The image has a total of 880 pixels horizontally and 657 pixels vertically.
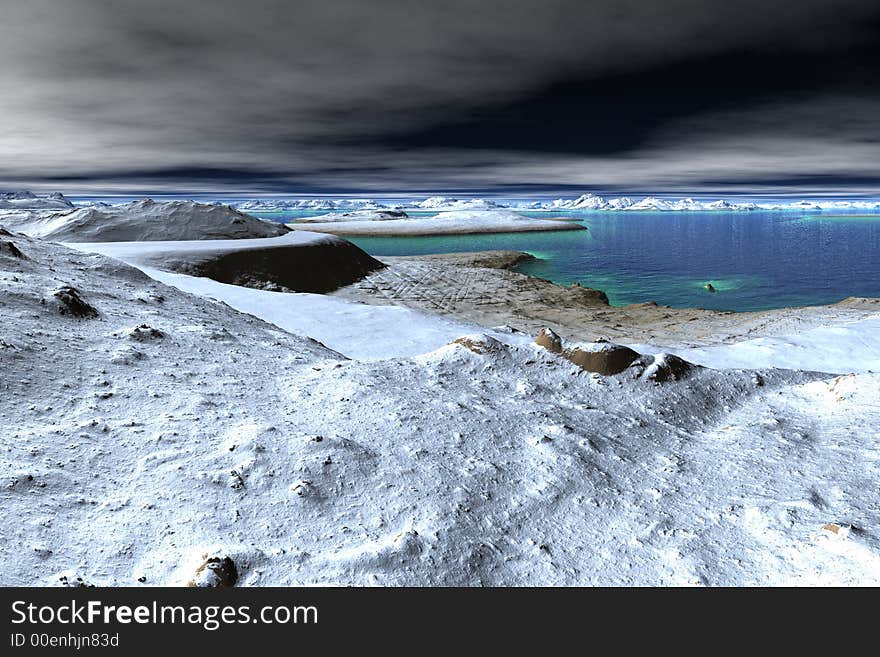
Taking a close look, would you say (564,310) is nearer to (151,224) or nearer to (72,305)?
(72,305)

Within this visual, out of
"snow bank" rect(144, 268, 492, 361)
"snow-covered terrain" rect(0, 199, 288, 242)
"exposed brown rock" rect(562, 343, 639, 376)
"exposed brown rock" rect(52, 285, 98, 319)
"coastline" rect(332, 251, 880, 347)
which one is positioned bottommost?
"coastline" rect(332, 251, 880, 347)

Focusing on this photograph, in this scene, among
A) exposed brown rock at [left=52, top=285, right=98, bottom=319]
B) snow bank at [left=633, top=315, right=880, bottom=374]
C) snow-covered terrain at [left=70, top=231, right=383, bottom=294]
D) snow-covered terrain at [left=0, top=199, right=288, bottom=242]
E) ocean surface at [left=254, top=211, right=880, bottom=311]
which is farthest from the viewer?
ocean surface at [left=254, top=211, right=880, bottom=311]

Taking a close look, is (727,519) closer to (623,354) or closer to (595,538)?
(595,538)

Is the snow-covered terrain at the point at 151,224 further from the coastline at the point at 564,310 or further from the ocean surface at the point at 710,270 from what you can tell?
the ocean surface at the point at 710,270

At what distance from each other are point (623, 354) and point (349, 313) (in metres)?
12.4

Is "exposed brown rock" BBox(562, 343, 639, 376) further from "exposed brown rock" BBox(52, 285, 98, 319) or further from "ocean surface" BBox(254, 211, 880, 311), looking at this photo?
"ocean surface" BBox(254, 211, 880, 311)

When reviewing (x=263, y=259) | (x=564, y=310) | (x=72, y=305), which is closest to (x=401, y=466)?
(x=72, y=305)

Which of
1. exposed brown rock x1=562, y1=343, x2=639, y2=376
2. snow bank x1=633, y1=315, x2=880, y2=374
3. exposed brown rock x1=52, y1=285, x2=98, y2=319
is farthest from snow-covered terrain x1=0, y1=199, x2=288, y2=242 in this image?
exposed brown rock x1=562, y1=343, x2=639, y2=376

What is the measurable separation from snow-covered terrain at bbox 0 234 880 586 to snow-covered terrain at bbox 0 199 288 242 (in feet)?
161

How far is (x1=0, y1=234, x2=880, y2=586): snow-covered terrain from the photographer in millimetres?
4051

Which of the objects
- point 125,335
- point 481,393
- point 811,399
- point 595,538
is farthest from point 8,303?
point 811,399

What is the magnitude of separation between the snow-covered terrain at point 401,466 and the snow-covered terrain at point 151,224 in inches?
1932

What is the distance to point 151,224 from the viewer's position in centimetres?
5356
